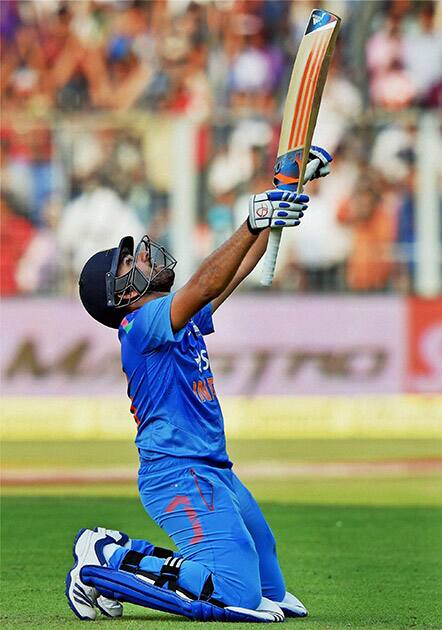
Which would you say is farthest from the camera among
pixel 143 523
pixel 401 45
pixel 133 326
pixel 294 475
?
pixel 401 45

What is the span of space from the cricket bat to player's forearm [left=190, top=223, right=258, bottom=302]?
0.41m

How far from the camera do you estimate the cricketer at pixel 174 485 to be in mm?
5949

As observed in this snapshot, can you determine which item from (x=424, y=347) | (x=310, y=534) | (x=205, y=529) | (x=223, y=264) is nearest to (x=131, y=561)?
(x=205, y=529)

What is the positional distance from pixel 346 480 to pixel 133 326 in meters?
6.74

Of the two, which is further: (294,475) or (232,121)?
(232,121)

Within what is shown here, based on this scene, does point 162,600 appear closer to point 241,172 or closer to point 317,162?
point 317,162

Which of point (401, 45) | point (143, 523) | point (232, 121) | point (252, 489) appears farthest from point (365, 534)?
point (401, 45)

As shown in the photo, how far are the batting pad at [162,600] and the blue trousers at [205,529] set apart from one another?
6 cm

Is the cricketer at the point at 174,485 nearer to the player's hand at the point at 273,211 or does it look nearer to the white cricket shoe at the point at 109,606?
the white cricket shoe at the point at 109,606

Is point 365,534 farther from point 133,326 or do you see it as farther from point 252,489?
point 133,326

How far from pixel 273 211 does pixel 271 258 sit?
24 centimetres

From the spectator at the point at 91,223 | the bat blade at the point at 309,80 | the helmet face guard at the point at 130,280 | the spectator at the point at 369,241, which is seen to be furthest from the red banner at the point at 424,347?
the bat blade at the point at 309,80

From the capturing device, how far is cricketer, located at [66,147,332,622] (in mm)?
5949

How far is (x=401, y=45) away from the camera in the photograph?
742 inches
